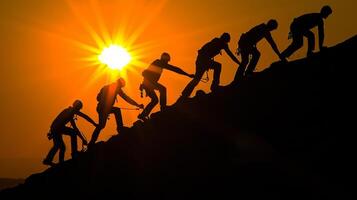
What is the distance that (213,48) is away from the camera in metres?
22.3

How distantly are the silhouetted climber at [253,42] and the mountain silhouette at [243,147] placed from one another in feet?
2.58

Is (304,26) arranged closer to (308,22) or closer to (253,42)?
(308,22)

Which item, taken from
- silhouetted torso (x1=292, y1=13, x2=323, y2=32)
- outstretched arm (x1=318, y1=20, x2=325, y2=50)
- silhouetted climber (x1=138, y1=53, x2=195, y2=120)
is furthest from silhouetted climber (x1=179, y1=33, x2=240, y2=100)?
outstretched arm (x1=318, y1=20, x2=325, y2=50)

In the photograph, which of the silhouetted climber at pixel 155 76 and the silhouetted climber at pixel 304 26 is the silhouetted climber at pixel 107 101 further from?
the silhouetted climber at pixel 304 26

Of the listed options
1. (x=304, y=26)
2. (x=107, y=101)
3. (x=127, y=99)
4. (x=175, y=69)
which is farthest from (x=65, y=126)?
(x=304, y=26)

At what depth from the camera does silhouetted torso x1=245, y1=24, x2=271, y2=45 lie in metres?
22.5

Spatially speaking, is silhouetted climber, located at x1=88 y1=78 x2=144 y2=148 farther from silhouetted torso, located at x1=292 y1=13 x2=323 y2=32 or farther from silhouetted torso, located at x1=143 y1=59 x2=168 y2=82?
silhouetted torso, located at x1=292 y1=13 x2=323 y2=32

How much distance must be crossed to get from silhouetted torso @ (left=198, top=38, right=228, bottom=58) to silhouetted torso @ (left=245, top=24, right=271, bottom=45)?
4.49ft

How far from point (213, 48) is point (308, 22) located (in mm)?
5042

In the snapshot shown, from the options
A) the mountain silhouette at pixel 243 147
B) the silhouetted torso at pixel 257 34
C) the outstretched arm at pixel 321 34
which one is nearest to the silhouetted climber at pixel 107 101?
the mountain silhouette at pixel 243 147

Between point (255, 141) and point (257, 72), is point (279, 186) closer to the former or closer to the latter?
point (255, 141)

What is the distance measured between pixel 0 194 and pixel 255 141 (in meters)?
13.9

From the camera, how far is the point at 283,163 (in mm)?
16422

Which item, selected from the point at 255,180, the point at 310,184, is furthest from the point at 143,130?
the point at 310,184
